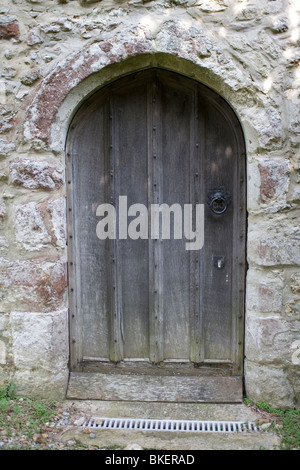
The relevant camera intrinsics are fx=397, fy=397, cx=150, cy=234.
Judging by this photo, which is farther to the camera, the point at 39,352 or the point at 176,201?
the point at 176,201

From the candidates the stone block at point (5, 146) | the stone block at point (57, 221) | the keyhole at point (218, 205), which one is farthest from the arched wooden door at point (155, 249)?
the stone block at point (5, 146)

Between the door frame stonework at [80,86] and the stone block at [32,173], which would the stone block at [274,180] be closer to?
the door frame stonework at [80,86]

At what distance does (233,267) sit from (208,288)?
21cm

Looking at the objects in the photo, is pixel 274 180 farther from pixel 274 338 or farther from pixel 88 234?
pixel 88 234

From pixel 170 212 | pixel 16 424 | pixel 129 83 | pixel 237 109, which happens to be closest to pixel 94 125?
pixel 129 83

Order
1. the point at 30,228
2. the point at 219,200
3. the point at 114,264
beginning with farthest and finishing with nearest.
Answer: the point at 114,264
the point at 219,200
the point at 30,228

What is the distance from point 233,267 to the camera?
8.17 ft

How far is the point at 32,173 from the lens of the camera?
229 cm

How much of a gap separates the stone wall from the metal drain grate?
24 centimetres

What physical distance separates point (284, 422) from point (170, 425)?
641 millimetres

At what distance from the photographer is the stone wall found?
7.16ft

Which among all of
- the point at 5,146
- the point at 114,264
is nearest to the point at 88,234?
the point at 114,264

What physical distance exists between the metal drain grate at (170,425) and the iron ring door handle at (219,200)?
4.05 feet
